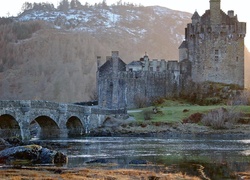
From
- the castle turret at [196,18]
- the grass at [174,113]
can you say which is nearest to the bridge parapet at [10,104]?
the grass at [174,113]

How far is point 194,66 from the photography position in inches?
4053

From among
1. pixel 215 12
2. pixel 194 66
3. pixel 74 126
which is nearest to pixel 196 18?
pixel 215 12

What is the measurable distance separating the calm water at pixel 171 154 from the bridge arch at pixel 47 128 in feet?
26.3

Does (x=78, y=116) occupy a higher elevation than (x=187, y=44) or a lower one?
lower

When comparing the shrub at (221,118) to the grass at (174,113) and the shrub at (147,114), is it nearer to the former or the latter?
the grass at (174,113)

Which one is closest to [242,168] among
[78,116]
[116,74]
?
[78,116]

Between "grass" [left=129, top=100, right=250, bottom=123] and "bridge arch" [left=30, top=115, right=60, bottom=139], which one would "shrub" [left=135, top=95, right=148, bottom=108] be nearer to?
"grass" [left=129, top=100, right=250, bottom=123]

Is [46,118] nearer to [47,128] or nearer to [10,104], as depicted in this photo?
[47,128]

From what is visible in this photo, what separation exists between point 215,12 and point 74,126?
36340mm

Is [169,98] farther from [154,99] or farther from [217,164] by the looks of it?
[217,164]

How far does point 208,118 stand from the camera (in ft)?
264

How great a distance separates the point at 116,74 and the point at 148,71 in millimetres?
5781

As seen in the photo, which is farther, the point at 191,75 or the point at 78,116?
the point at 191,75

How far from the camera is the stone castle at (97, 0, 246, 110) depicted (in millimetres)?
99062
